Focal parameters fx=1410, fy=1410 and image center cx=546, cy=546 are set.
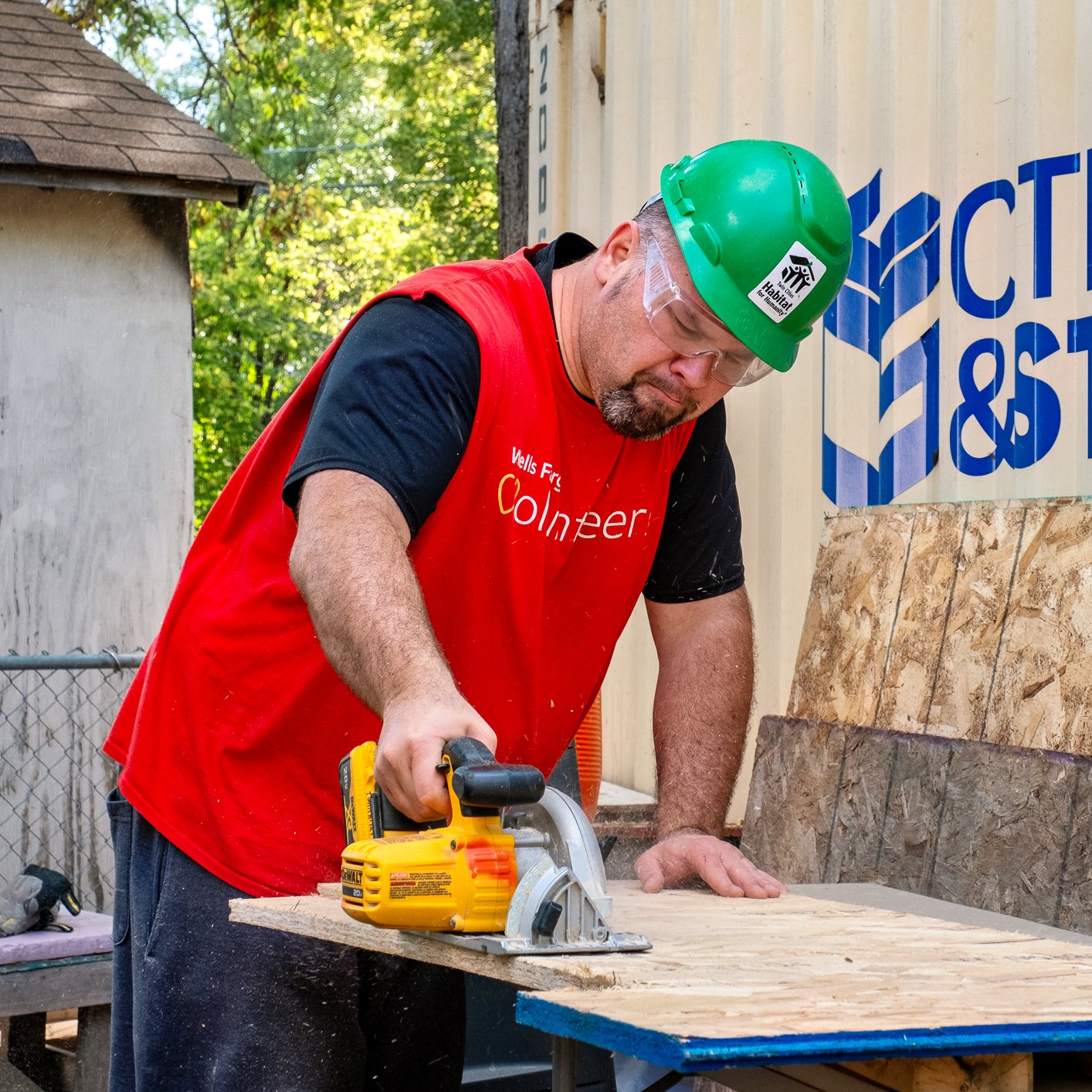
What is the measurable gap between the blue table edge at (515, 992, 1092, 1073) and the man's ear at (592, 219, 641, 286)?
1.41 metres

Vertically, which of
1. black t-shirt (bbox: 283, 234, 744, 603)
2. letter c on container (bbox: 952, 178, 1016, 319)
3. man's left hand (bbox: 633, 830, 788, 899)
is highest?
letter c on container (bbox: 952, 178, 1016, 319)

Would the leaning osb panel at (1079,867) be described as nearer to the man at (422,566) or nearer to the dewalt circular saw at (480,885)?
the man at (422,566)

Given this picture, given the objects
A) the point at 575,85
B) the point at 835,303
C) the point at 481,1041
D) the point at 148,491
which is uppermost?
the point at 575,85

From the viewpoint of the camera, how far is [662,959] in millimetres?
1933

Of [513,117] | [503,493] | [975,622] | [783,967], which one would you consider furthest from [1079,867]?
[513,117]

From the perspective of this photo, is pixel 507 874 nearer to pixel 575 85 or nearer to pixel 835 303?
pixel 835 303

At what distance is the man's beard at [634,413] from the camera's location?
8.58 feet

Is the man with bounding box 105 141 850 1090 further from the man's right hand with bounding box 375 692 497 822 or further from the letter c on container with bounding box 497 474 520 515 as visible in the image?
the man's right hand with bounding box 375 692 497 822

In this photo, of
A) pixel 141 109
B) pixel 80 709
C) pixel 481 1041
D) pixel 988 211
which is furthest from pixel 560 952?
pixel 141 109

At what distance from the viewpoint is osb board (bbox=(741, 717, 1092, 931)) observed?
3.13 metres

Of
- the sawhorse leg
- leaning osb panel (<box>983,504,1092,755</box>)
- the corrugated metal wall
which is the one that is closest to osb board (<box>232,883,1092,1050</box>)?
the sawhorse leg

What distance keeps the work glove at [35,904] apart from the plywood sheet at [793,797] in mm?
2587

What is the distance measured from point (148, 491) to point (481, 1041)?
13.9 feet

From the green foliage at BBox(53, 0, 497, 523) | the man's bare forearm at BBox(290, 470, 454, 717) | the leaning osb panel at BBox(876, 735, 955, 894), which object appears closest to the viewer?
the man's bare forearm at BBox(290, 470, 454, 717)
